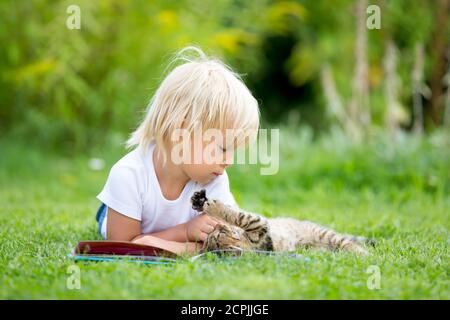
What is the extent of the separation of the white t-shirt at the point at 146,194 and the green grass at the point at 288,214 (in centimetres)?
36

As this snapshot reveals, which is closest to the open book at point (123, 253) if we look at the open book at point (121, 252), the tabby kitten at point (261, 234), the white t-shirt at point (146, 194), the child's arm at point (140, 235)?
the open book at point (121, 252)

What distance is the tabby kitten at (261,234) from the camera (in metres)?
3.13

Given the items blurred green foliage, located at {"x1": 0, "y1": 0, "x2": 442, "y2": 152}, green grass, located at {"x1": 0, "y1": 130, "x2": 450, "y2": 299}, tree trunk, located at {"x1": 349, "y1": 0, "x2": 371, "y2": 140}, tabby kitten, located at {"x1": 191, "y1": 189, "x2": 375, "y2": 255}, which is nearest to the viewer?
green grass, located at {"x1": 0, "y1": 130, "x2": 450, "y2": 299}

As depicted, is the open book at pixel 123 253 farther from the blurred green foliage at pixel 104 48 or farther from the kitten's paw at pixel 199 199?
the blurred green foliage at pixel 104 48

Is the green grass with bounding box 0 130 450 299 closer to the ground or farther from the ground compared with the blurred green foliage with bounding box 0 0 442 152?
closer to the ground

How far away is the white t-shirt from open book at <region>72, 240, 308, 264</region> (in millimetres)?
403

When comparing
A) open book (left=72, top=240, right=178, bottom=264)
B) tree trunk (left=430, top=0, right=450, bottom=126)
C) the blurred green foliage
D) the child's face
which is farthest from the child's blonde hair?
tree trunk (left=430, top=0, right=450, bottom=126)

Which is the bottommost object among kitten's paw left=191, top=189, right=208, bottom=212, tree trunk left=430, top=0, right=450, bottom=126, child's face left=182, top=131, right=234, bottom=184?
kitten's paw left=191, top=189, right=208, bottom=212

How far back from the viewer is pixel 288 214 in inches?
188

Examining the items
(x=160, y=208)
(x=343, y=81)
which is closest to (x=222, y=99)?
(x=160, y=208)

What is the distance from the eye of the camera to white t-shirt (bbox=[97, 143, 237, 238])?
3.34 meters

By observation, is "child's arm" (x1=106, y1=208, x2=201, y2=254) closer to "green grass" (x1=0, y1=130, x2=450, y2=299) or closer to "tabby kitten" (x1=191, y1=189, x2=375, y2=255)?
"tabby kitten" (x1=191, y1=189, x2=375, y2=255)

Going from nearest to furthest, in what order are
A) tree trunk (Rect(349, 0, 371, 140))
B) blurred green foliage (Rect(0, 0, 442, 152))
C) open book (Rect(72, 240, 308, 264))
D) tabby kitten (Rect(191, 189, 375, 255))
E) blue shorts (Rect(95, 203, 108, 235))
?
open book (Rect(72, 240, 308, 264))
tabby kitten (Rect(191, 189, 375, 255))
blue shorts (Rect(95, 203, 108, 235))
tree trunk (Rect(349, 0, 371, 140))
blurred green foliage (Rect(0, 0, 442, 152))

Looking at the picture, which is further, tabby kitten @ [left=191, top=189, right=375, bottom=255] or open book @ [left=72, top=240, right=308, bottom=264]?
tabby kitten @ [left=191, top=189, right=375, bottom=255]
